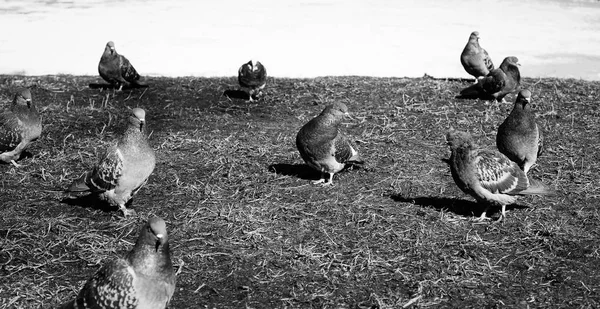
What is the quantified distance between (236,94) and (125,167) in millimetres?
4433

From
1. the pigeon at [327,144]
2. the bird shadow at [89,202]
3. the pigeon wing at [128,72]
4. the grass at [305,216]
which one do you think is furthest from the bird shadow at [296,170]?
the pigeon wing at [128,72]

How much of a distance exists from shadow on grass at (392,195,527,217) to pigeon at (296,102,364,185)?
2.26 ft

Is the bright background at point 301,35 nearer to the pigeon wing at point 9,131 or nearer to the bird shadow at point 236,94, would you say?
the bird shadow at point 236,94

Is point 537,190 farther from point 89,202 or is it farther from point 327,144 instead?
point 89,202

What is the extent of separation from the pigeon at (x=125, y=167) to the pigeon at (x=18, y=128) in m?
1.81

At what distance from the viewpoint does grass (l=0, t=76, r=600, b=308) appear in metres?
5.06

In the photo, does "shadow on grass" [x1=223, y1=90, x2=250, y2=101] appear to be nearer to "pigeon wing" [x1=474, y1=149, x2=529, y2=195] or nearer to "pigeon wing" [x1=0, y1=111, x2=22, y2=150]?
"pigeon wing" [x1=0, y1=111, x2=22, y2=150]

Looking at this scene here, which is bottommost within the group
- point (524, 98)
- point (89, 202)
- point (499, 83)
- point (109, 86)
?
point (109, 86)

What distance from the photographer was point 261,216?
243 inches

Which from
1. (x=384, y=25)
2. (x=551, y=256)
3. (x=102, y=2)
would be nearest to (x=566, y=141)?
(x=551, y=256)

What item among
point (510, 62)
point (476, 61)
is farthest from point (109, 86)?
point (510, 62)

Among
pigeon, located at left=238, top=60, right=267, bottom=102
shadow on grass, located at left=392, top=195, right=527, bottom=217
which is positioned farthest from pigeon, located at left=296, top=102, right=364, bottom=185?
pigeon, located at left=238, top=60, right=267, bottom=102

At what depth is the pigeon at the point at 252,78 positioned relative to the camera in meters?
9.65

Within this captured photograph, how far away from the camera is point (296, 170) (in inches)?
293
